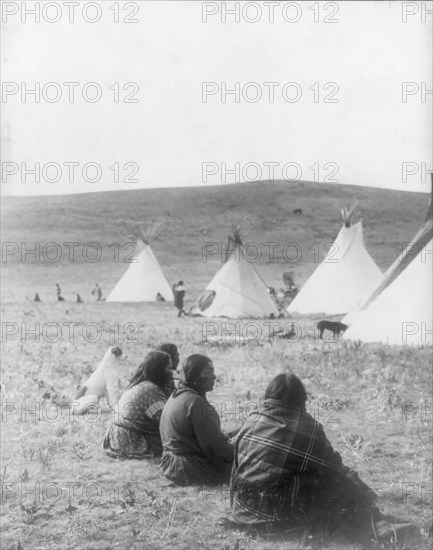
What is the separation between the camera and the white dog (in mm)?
6203

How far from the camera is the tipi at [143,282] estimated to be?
19.7 m

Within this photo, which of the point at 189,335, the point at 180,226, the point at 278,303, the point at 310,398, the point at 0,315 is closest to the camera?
the point at 310,398

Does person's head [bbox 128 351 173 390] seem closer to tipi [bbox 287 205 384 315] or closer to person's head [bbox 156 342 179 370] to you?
person's head [bbox 156 342 179 370]

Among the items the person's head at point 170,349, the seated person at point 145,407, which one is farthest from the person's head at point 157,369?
the person's head at point 170,349

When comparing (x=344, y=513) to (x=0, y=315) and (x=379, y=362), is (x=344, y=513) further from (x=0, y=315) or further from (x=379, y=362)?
(x=0, y=315)

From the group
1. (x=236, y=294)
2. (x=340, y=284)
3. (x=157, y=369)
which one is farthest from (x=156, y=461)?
(x=340, y=284)

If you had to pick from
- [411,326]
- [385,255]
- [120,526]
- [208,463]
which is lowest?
[120,526]

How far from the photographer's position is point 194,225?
137 feet

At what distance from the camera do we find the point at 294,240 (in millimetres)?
38531

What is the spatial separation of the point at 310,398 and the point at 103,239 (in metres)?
31.9

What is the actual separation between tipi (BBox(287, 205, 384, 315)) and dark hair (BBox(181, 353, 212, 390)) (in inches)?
425

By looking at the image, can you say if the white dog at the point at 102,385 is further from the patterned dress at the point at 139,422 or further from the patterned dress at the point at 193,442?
the patterned dress at the point at 193,442

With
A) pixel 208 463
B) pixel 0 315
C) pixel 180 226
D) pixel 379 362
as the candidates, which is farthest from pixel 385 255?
pixel 208 463

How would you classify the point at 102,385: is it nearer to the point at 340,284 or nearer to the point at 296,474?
the point at 296,474
